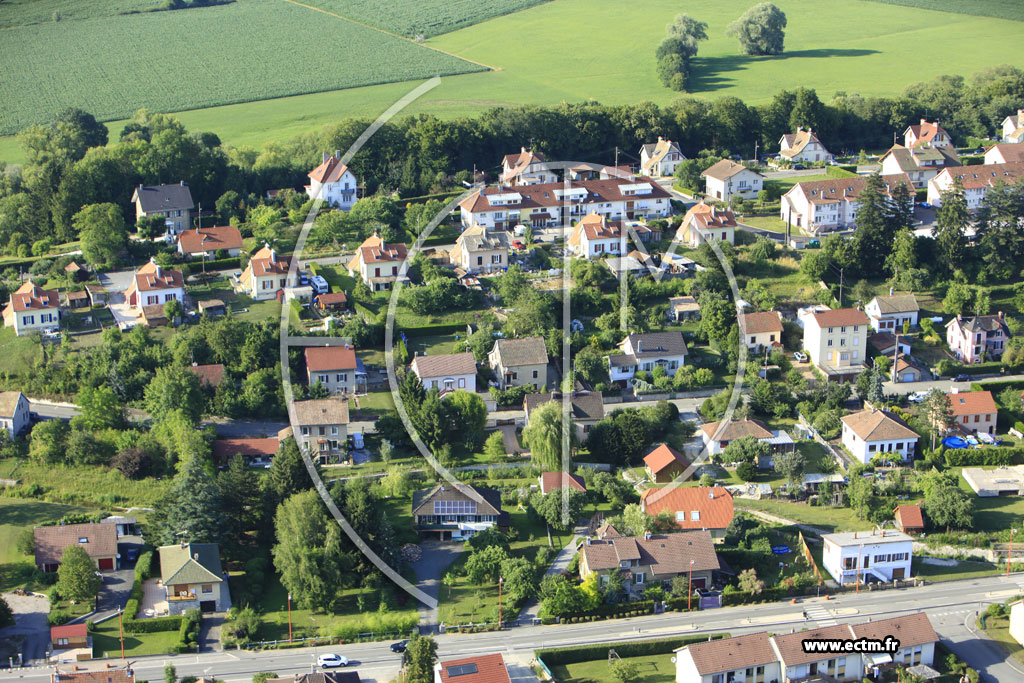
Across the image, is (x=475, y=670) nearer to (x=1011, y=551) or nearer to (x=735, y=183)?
(x=1011, y=551)

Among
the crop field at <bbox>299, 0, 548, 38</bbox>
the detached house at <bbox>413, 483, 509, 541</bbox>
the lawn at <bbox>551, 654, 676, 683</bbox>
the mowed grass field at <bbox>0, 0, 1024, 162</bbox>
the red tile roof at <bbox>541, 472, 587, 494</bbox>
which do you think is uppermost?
the crop field at <bbox>299, 0, 548, 38</bbox>

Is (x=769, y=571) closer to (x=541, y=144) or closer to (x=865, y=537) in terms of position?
(x=865, y=537)

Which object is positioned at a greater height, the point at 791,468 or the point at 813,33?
the point at 813,33

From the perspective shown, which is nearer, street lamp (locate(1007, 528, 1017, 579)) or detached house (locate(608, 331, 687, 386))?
street lamp (locate(1007, 528, 1017, 579))

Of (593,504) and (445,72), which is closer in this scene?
(593,504)

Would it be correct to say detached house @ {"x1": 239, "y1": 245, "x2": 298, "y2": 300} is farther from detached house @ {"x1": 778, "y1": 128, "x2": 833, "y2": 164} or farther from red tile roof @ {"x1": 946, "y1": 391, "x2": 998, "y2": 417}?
detached house @ {"x1": 778, "y1": 128, "x2": 833, "y2": 164}

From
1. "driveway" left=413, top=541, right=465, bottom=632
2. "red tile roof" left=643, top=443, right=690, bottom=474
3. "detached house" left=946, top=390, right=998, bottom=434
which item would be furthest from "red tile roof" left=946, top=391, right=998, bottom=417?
"driveway" left=413, top=541, right=465, bottom=632

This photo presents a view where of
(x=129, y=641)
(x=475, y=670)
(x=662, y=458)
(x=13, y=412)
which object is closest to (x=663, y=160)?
(x=662, y=458)

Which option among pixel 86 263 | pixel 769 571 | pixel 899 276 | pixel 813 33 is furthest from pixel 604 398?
pixel 813 33
